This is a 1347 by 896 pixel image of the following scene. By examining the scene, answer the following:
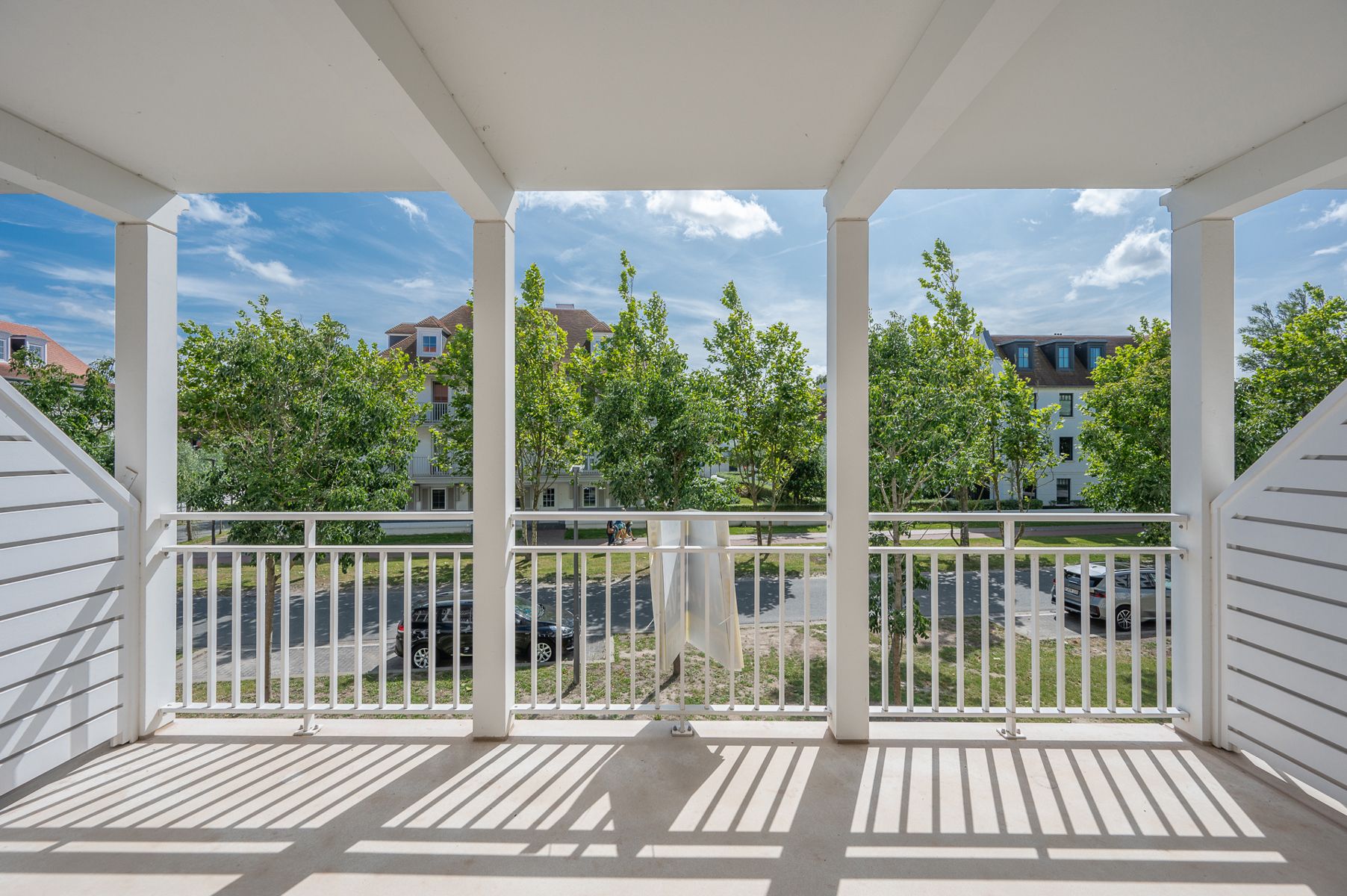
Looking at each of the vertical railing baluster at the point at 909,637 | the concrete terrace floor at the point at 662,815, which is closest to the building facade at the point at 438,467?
the vertical railing baluster at the point at 909,637

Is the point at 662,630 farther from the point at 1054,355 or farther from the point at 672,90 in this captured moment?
the point at 1054,355

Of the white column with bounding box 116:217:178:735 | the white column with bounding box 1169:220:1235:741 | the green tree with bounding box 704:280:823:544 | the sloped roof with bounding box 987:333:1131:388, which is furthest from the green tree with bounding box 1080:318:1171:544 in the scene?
the white column with bounding box 116:217:178:735

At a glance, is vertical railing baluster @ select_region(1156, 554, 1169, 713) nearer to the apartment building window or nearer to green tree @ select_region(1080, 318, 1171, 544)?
green tree @ select_region(1080, 318, 1171, 544)

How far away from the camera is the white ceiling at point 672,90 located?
1437 mm

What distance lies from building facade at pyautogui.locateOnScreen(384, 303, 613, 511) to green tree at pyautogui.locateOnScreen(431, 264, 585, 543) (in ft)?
1.15

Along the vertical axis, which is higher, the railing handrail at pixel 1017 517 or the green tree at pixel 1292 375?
the green tree at pixel 1292 375

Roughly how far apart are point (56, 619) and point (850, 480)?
309 centimetres

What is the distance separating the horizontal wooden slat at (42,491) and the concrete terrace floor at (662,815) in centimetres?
102

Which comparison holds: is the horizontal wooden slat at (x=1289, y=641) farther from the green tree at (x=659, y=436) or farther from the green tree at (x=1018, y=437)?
the green tree at (x=1018, y=437)

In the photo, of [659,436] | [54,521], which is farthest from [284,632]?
[659,436]

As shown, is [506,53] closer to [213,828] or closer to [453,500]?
[213,828]

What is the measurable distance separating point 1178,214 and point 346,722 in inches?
173

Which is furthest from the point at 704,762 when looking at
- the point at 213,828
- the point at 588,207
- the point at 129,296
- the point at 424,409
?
the point at 588,207

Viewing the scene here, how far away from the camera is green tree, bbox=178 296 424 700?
619 cm
